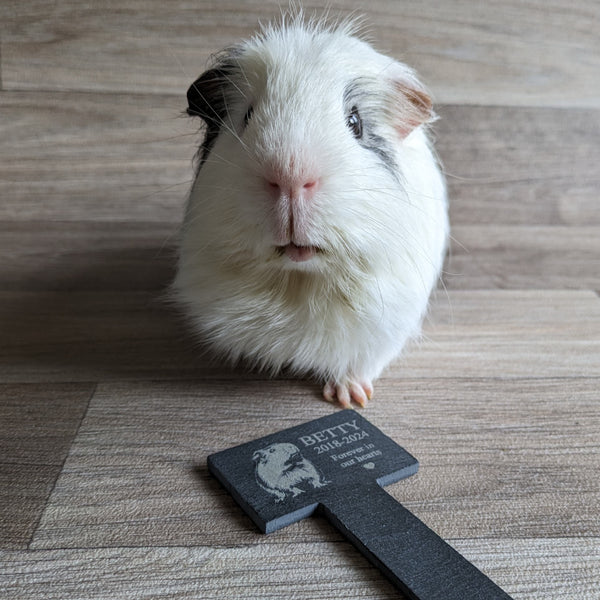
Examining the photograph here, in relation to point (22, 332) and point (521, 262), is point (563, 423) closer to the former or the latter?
point (521, 262)

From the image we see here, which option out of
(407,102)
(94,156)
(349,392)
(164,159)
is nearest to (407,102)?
(407,102)

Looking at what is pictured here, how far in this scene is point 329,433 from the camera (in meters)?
1.03

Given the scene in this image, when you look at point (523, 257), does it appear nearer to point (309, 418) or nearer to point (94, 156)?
point (309, 418)

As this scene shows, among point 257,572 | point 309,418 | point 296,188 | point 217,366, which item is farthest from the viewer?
point 217,366

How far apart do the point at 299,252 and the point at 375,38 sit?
0.82 metres

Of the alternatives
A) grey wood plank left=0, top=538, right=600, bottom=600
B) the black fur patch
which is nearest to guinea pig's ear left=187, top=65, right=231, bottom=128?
the black fur patch

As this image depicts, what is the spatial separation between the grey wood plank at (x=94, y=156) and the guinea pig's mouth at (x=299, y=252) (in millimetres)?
638

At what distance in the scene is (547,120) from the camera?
167 centimetres

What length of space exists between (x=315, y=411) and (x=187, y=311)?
0.29 meters

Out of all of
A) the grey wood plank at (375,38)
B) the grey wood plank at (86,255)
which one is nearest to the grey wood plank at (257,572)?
the grey wood plank at (86,255)

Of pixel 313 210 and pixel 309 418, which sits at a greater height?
pixel 313 210

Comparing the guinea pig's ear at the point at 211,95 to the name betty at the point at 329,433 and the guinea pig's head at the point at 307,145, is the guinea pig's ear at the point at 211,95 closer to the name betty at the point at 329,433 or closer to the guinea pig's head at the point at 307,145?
the guinea pig's head at the point at 307,145

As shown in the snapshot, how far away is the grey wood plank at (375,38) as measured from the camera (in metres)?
1.48

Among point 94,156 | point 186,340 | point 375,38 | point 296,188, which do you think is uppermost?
point 375,38
